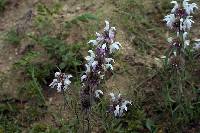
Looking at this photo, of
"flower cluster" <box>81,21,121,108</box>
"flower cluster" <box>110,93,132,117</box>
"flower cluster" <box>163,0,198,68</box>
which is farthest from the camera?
"flower cluster" <box>110,93,132,117</box>

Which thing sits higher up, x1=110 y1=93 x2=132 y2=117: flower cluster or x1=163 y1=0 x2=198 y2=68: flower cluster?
x1=163 y1=0 x2=198 y2=68: flower cluster

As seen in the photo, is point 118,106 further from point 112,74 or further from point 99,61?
point 112,74

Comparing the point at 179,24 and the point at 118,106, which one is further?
the point at 118,106

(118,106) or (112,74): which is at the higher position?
(112,74)

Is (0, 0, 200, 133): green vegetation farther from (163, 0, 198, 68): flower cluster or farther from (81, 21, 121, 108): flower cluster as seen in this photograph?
(81, 21, 121, 108): flower cluster

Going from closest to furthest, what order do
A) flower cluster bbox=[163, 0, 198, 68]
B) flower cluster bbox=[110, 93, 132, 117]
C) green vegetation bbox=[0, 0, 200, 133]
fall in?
flower cluster bbox=[163, 0, 198, 68] → flower cluster bbox=[110, 93, 132, 117] → green vegetation bbox=[0, 0, 200, 133]

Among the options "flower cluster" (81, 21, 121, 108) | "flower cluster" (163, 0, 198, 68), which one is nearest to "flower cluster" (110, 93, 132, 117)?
"flower cluster" (81, 21, 121, 108)

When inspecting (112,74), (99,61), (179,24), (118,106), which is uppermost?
(179,24)

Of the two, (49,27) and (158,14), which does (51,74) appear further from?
(158,14)

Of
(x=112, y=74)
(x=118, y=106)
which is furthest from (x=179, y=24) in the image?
(x=112, y=74)

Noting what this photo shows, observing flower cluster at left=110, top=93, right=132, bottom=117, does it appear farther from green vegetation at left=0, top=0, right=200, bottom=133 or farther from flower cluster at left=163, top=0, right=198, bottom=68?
flower cluster at left=163, top=0, right=198, bottom=68

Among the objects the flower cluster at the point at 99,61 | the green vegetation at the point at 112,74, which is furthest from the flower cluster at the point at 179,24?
the flower cluster at the point at 99,61

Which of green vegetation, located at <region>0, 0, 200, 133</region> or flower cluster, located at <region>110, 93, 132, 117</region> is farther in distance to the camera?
green vegetation, located at <region>0, 0, 200, 133</region>

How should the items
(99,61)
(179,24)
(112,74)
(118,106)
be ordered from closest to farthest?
(99,61) < (179,24) < (118,106) < (112,74)
